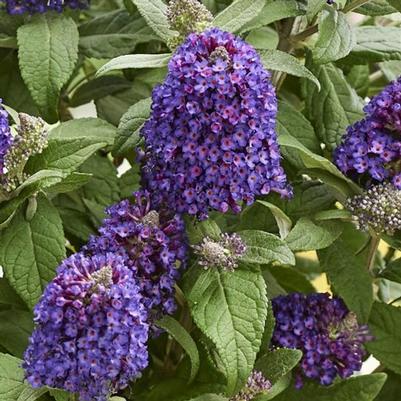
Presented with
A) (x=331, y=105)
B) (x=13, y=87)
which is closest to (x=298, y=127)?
(x=331, y=105)

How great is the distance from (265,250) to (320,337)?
→ 15cm

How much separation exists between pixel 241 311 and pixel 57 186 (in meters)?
0.23

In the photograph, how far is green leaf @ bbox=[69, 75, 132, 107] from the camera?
1.28 meters

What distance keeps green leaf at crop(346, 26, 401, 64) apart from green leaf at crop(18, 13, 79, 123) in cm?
33

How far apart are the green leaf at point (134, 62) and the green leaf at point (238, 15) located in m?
0.07

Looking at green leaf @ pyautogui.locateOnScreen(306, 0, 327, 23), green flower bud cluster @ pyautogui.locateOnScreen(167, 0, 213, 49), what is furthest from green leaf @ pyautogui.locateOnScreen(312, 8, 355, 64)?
green flower bud cluster @ pyautogui.locateOnScreen(167, 0, 213, 49)

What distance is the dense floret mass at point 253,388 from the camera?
95cm

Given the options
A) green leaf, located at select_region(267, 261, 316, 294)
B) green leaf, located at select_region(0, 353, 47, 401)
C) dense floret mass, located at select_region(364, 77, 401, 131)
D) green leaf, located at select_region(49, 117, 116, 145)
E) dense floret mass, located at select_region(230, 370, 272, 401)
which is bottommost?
green leaf, located at select_region(267, 261, 316, 294)

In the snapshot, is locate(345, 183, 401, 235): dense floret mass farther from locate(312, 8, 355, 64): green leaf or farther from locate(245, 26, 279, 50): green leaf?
locate(245, 26, 279, 50): green leaf

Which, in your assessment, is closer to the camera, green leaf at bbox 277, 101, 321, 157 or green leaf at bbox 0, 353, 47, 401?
green leaf at bbox 0, 353, 47, 401

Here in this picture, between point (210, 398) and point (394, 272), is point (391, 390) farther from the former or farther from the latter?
point (210, 398)

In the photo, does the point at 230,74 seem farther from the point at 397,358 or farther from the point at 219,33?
the point at 397,358

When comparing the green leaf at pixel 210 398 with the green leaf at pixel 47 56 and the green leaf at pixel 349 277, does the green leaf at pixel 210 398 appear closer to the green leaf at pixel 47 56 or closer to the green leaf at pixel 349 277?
the green leaf at pixel 349 277

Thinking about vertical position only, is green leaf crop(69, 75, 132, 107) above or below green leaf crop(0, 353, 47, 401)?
above
